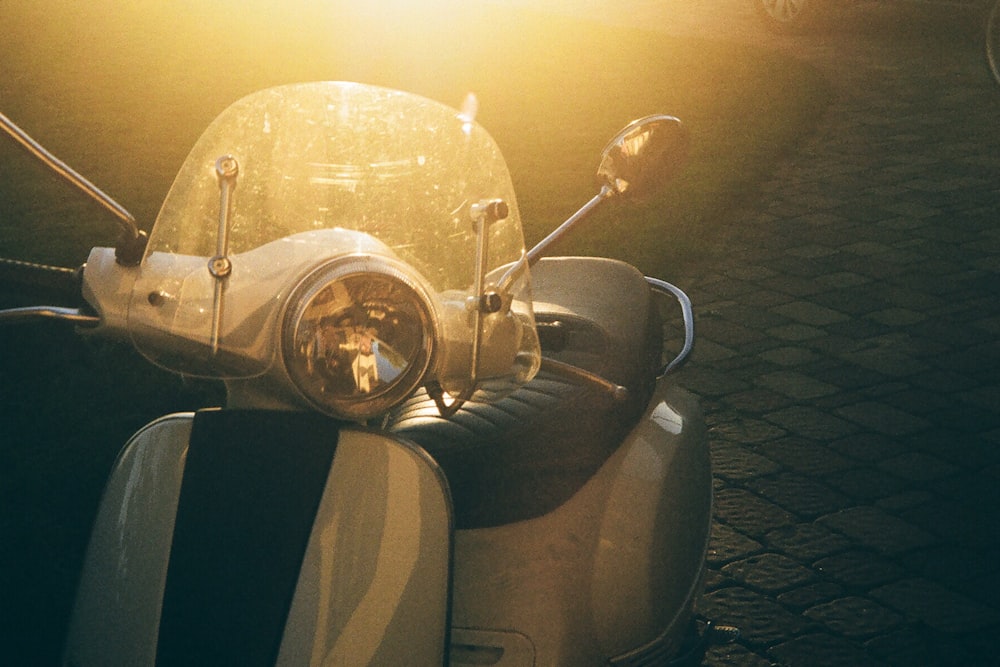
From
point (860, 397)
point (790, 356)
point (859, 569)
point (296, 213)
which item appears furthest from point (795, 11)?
point (296, 213)

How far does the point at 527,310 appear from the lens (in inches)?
78.7

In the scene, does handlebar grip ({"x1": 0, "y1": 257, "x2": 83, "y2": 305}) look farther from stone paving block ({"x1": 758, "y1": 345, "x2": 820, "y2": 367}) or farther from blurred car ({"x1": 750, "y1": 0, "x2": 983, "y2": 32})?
blurred car ({"x1": 750, "y1": 0, "x2": 983, "y2": 32})

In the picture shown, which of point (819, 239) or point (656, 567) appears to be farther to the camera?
point (819, 239)

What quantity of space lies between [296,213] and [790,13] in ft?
29.3

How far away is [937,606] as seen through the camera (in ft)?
10.5

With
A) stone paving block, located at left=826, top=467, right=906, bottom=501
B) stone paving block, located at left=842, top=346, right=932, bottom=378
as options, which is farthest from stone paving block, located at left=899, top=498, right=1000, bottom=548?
stone paving block, located at left=842, top=346, right=932, bottom=378

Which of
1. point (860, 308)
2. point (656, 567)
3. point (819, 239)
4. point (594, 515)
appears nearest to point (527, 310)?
point (594, 515)

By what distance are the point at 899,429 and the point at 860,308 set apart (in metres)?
1.09

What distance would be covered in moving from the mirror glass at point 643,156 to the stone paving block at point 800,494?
5.96 ft

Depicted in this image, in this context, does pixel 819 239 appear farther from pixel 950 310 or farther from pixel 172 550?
pixel 172 550

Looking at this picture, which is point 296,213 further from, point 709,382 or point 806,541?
point 709,382

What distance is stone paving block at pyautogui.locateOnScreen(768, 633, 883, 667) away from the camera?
3.00m

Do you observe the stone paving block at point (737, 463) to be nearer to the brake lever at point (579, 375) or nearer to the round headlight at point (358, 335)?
the brake lever at point (579, 375)

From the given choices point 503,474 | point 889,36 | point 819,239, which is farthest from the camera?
point 889,36
